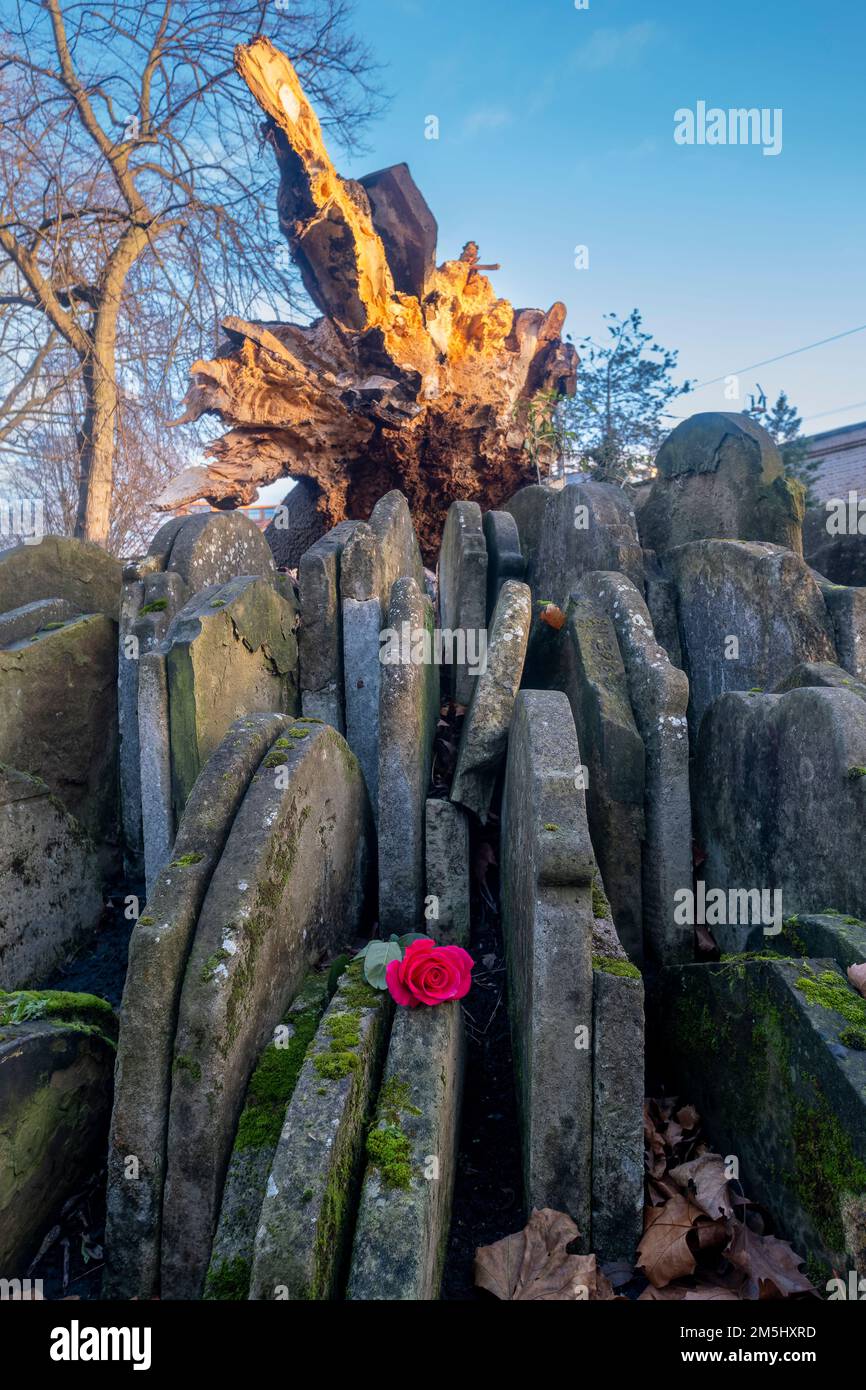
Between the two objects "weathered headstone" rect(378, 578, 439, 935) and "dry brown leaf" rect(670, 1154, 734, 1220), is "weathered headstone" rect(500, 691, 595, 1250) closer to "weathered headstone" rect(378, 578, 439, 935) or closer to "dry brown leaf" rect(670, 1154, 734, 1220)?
"dry brown leaf" rect(670, 1154, 734, 1220)

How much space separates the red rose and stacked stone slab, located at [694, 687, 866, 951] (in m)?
1.17

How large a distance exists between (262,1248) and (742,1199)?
53.3 inches

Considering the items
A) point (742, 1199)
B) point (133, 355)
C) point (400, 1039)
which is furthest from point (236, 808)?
point (133, 355)

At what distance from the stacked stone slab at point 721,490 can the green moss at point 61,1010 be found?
12.5ft

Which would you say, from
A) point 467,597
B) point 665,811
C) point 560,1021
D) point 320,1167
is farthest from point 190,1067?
point 467,597

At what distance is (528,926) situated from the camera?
258 centimetres

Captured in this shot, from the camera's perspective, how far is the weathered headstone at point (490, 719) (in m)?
3.57

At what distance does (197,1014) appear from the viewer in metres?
2.32

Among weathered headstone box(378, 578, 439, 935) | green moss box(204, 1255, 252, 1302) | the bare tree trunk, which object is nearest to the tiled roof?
the bare tree trunk

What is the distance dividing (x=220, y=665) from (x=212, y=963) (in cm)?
169

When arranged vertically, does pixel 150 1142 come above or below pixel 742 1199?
above

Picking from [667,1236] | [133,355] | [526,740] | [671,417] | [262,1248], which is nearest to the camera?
[262,1248]

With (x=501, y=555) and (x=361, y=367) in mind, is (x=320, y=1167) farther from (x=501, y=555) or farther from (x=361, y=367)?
(x=361, y=367)

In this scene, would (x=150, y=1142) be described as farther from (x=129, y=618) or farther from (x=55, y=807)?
(x=129, y=618)
